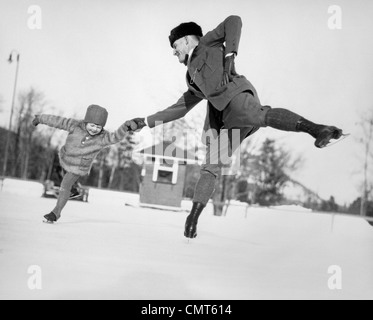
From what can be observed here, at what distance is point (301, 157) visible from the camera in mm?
3148

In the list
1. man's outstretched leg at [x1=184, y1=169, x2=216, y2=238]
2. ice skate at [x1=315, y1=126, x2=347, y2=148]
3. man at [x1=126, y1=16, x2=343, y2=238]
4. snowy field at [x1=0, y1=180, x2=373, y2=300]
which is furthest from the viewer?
snowy field at [x1=0, y1=180, x2=373, y2=300]

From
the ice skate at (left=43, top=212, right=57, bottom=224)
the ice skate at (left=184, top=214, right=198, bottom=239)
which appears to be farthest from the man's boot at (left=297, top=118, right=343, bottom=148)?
the ice skate at (left=43, top=212, right=57, bottom=224)

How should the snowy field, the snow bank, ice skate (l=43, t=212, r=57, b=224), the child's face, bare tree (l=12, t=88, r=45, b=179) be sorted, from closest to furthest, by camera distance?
the snowy field
the child's face
ice skate (l=43, t=212, r=57, b=224)
bare tree (l=12, t=88, r=45, b=179)
the snow bank

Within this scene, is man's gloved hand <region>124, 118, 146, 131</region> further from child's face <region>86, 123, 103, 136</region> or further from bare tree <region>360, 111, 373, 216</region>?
bare tree <region>360, 111, 373, 216</region>

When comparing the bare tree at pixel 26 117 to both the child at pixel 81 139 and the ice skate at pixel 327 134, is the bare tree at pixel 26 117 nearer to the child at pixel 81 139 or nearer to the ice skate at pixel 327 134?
the child at pixel 81 139

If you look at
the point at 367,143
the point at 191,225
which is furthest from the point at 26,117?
the point at 367,143

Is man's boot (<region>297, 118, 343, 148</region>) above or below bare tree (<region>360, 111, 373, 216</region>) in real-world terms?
below

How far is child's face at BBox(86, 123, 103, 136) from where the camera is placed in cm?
186

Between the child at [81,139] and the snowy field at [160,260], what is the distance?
0.99ft

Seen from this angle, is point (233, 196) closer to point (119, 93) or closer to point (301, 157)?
point (301, 157)

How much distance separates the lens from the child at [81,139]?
186 centimetres

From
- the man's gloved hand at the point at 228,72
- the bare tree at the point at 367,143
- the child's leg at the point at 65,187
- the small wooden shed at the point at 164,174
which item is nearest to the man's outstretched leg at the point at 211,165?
the man's gloved hand at the point at 228,72

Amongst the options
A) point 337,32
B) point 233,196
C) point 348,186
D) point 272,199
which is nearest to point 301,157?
point 348,186

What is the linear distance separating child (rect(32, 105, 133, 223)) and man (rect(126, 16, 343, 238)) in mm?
241
